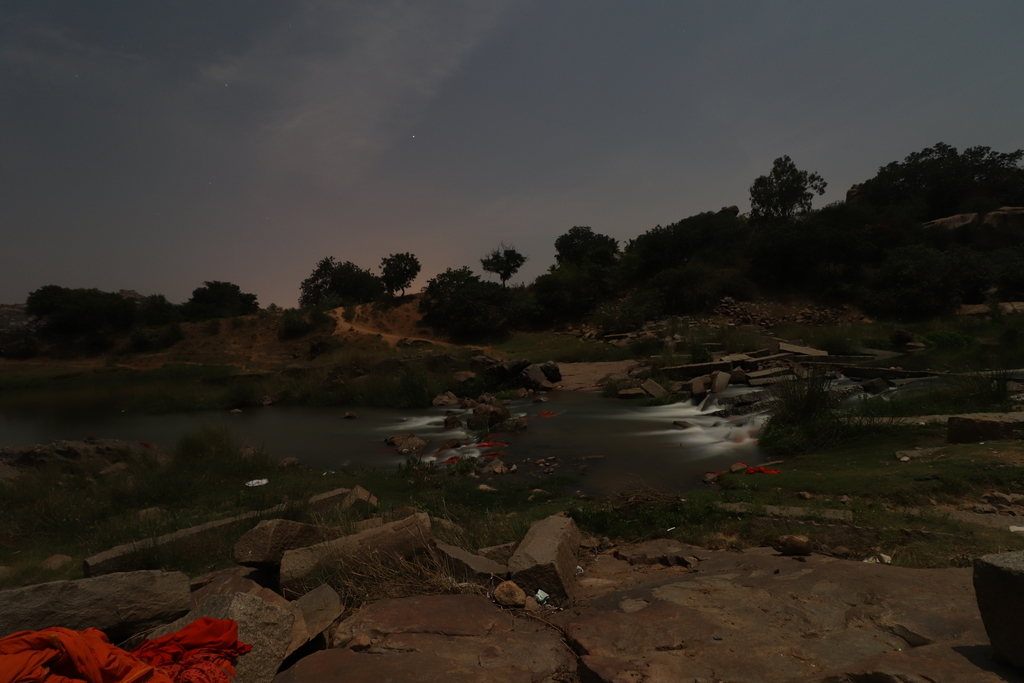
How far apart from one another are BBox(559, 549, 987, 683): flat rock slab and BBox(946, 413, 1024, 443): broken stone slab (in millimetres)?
5181

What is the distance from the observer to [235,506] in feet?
26.1

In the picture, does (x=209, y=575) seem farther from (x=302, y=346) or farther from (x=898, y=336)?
(x=302, y=346)

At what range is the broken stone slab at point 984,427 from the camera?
23.6ft

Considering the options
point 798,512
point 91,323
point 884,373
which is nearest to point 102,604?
point 798,512

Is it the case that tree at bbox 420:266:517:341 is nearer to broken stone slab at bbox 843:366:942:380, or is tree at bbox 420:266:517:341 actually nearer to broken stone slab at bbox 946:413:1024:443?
broken stone slab at bbox 843:366:942:380

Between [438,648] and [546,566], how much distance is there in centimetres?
105

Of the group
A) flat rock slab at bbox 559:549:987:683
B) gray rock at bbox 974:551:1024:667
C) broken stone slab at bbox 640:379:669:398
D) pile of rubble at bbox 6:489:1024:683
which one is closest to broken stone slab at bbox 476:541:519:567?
pile of rubble at bbox 6:489:1024:683

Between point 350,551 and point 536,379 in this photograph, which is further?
point 536,379

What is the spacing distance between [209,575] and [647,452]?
25.5 ft

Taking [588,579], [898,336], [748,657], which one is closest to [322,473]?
[588,579]

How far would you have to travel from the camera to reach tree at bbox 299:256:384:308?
2424 inches

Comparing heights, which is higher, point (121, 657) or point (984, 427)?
point (121, 657)

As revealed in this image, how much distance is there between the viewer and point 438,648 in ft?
9.96

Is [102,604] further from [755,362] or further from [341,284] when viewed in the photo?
[341,284]
